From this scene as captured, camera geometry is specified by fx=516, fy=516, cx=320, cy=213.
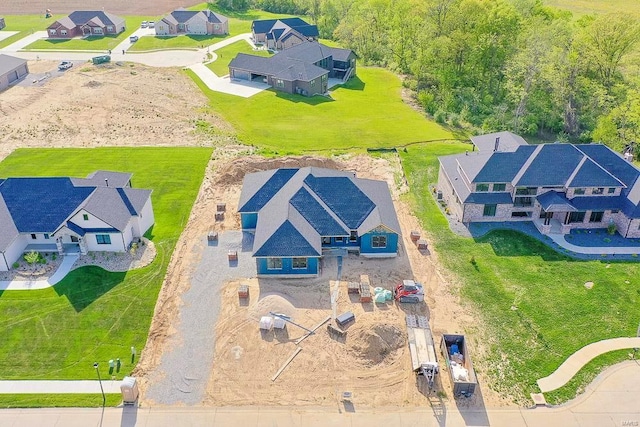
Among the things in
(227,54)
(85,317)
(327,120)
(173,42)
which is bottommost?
(173,42)

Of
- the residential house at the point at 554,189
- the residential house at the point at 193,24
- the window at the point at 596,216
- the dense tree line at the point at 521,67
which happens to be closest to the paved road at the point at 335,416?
the residential house at the point at 554,189

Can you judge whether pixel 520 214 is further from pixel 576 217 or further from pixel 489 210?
pixel 576 217

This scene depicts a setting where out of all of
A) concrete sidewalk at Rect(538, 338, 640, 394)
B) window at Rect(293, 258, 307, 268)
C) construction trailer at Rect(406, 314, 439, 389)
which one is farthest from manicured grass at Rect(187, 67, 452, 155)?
concrete sidewalk at Rect(538, 338, 640, 394)

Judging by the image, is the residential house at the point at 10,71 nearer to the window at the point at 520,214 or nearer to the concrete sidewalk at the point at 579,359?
the window at the point at 520,214

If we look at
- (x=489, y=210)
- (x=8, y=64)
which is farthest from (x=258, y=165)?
(x=8, y=64)

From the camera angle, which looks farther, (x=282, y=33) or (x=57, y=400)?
(x=282, y=33)

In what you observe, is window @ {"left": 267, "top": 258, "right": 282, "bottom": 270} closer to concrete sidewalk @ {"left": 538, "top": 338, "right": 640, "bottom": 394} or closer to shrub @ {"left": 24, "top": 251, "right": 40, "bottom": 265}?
shrub @ {"left": 24, "top": 251, "right": 40, "bottom": 265}
